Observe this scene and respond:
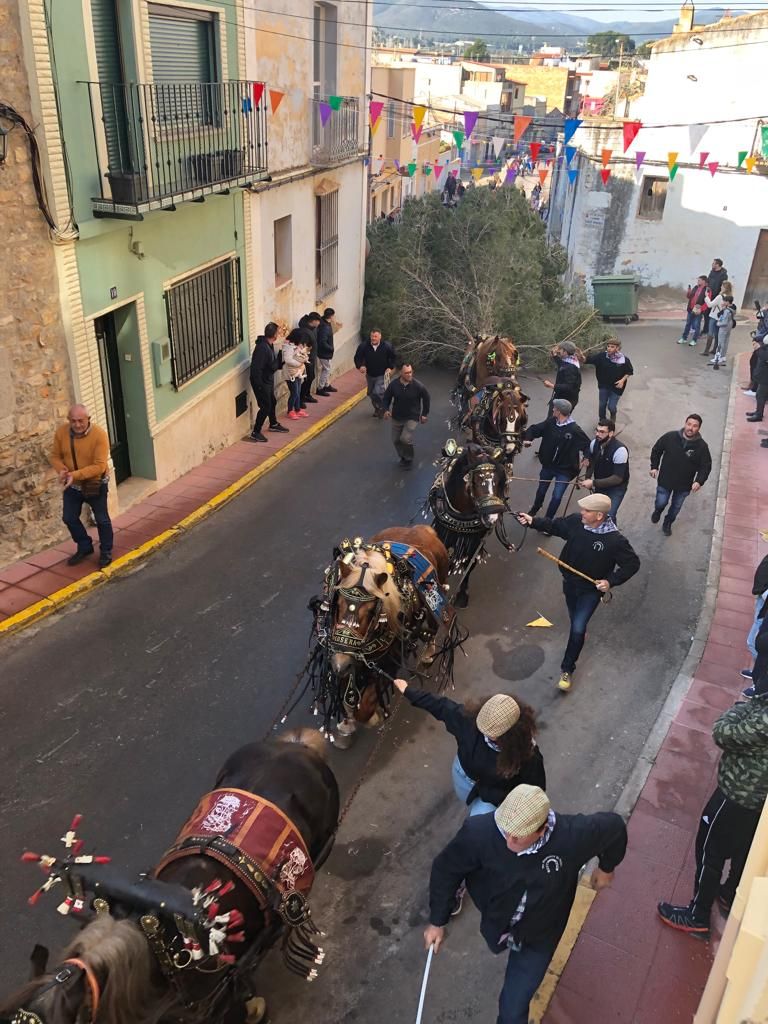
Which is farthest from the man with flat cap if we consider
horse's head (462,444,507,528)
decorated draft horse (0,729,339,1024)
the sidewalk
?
decorated draft horse (0,729,339,1024)

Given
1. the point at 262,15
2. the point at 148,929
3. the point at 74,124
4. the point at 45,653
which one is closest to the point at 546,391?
the point at 262,15

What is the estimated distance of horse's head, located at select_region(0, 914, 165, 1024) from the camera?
250 cm

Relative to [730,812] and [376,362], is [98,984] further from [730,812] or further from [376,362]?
[376,362]

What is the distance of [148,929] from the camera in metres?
2.86

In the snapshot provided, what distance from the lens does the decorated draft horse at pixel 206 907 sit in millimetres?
2674

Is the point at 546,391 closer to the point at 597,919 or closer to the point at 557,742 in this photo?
the point at 557,742

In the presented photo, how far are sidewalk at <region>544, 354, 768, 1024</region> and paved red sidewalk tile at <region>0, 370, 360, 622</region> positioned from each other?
17.9 feet

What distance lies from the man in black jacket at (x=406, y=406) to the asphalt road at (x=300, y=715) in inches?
34.0

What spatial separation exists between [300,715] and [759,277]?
65.3ft

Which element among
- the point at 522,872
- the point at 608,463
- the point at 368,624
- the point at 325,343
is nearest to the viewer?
the point at 522,872

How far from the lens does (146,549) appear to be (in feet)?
27.5

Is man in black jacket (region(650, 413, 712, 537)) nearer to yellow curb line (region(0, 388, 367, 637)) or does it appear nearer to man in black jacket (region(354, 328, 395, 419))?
man in black jacket (region(354, 328, 395, 419))

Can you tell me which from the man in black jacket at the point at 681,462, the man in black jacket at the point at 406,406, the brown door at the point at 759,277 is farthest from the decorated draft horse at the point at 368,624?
the brown door at the point at 759,277

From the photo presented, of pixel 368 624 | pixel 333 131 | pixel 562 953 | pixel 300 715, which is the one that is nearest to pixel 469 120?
pixel 333 131
